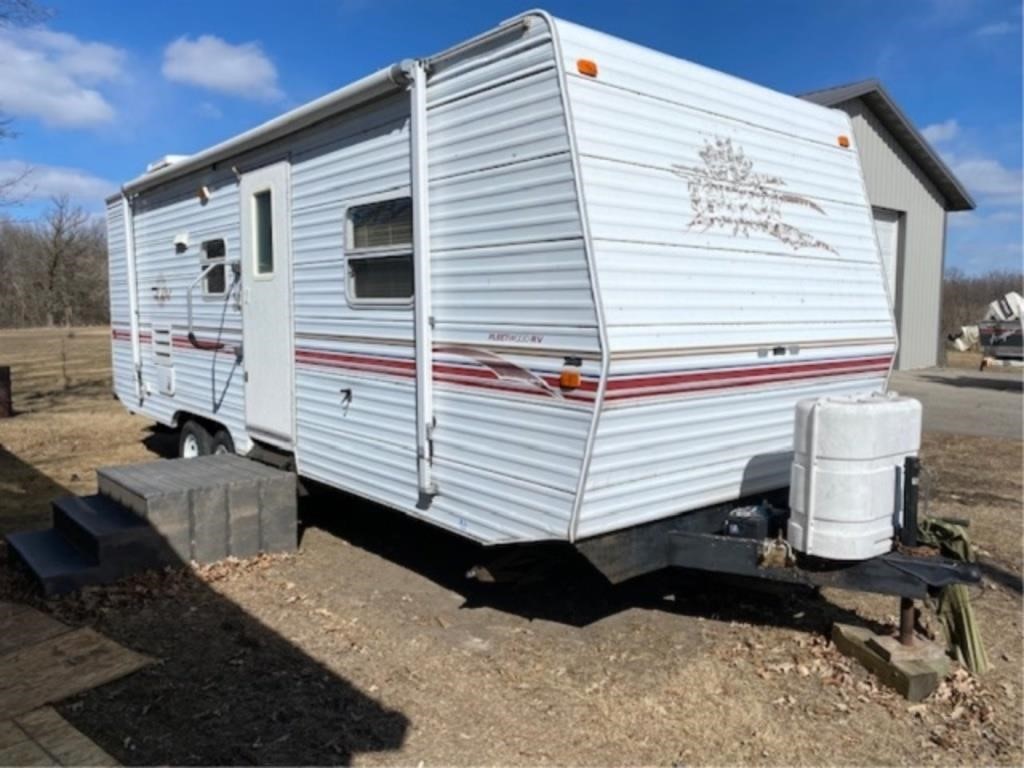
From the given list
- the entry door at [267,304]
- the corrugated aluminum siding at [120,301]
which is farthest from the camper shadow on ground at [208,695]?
the corrugated aluminum siding at [120,301]

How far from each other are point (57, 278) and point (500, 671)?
172 ft

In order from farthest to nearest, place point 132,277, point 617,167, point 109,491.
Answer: point 132,277
point 109,491
point 617,167

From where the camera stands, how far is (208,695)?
3.88 m

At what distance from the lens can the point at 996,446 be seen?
396 inches

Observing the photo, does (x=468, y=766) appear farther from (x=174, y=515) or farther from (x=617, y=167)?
(x=174, y=515)

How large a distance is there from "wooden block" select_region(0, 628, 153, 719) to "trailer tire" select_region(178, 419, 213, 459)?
2992 mm

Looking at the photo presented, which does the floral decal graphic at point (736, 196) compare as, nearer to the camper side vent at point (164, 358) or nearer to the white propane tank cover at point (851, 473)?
the white propane tank cover at point (851, 473)

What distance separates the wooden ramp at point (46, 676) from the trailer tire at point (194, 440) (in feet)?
8.46

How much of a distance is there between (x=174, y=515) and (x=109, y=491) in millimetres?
793

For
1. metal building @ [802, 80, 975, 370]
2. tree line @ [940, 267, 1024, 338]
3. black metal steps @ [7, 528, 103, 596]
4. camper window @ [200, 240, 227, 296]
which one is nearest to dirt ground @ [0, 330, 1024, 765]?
black metal steps @ [7, 528, 103, 596]

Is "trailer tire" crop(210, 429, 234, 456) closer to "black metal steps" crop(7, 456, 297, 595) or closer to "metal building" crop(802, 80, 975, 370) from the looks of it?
"black metal steps" crop(7, 456, 297, 595)

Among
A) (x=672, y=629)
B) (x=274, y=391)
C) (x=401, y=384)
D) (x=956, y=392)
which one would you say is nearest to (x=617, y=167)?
(x=401, y=384)

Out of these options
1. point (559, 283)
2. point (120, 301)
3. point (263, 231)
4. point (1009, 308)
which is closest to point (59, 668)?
point (559, 283)

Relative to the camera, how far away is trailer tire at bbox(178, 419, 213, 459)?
7.39 m
